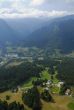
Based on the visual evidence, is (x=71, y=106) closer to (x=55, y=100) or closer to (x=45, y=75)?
(x=55, y=100)

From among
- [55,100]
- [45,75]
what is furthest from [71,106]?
[45,75]

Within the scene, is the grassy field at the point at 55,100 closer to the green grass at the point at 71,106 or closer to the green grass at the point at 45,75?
the green grass at the point at 71,106

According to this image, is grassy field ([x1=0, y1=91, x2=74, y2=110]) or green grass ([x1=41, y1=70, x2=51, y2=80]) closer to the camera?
grassy field ([x1=0, y1=91, x2=74, y2=110])

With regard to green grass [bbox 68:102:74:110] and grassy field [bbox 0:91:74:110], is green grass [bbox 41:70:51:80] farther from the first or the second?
green grass [bbox 68:102:74:110]

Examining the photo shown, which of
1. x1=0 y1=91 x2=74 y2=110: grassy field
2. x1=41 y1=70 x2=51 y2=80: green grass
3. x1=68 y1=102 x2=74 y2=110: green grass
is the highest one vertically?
x1=41 y1=70 x2=51 y2=80: green grass

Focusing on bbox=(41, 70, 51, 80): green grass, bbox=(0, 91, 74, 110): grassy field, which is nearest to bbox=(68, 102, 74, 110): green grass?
bbox=(0, 91, 74, 110): grassy field

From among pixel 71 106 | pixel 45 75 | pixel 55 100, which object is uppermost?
pixel 45 75

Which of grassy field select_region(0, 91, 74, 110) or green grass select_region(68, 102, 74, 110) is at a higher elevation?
grassy field select_region(0, 91, 74, 110)

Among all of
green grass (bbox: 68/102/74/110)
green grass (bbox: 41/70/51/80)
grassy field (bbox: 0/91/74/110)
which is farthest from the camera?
green grass (bbox: 41/70/51/80)

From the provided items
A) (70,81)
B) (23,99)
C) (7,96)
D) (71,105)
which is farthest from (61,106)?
(70,81)

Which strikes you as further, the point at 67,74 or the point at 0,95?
the point at 67,74

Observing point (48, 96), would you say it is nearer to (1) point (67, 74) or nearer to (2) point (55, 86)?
(2) point (55, 86)
